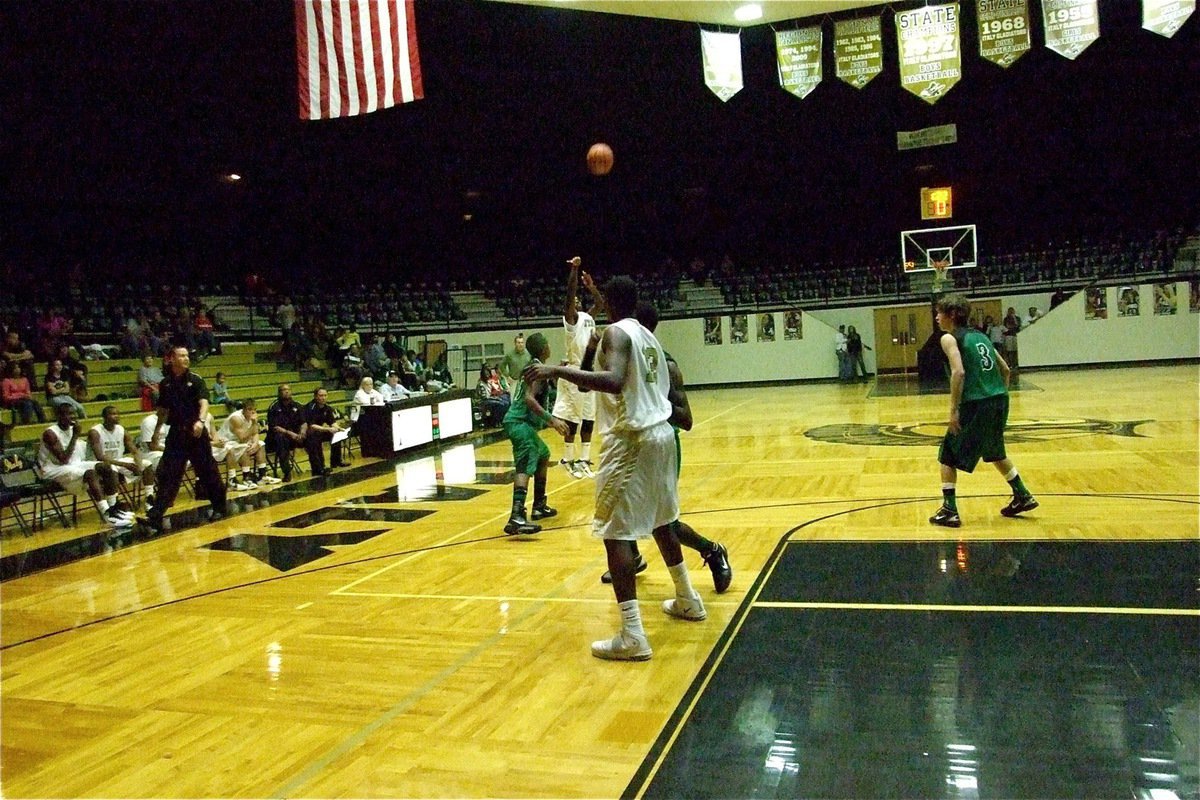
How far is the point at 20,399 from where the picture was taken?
11047 mm

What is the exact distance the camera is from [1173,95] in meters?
24.3

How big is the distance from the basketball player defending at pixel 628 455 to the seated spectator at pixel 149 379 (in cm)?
986

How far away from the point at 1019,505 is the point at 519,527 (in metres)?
3.63

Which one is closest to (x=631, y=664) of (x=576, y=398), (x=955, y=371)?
(x=955, y=371)

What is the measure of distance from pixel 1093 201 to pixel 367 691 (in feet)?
95.3

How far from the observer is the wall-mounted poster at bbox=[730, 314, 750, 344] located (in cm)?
2523

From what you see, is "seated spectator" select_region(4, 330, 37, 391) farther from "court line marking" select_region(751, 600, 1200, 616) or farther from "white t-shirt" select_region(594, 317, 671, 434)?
"court line marking" select_region(751, 600, 1200, 616)

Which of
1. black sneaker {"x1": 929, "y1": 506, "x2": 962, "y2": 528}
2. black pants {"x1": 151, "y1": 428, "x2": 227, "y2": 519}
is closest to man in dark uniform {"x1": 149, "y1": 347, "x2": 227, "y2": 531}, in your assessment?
black pants {"x1": 151, "y1": 428, "x2": 227, "y2": 519}

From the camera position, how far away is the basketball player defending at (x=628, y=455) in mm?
3879

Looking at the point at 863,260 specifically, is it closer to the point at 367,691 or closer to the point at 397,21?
the point at 397,21

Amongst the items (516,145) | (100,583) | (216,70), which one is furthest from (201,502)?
(516,145)

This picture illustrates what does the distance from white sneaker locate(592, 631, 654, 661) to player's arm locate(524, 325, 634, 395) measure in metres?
1.09

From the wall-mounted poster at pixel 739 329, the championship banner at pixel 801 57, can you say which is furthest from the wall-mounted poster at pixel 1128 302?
the championship banner at pixel 801 57

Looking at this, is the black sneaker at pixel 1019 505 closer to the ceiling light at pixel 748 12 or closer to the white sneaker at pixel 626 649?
the white sneaker at pixel 626 649
